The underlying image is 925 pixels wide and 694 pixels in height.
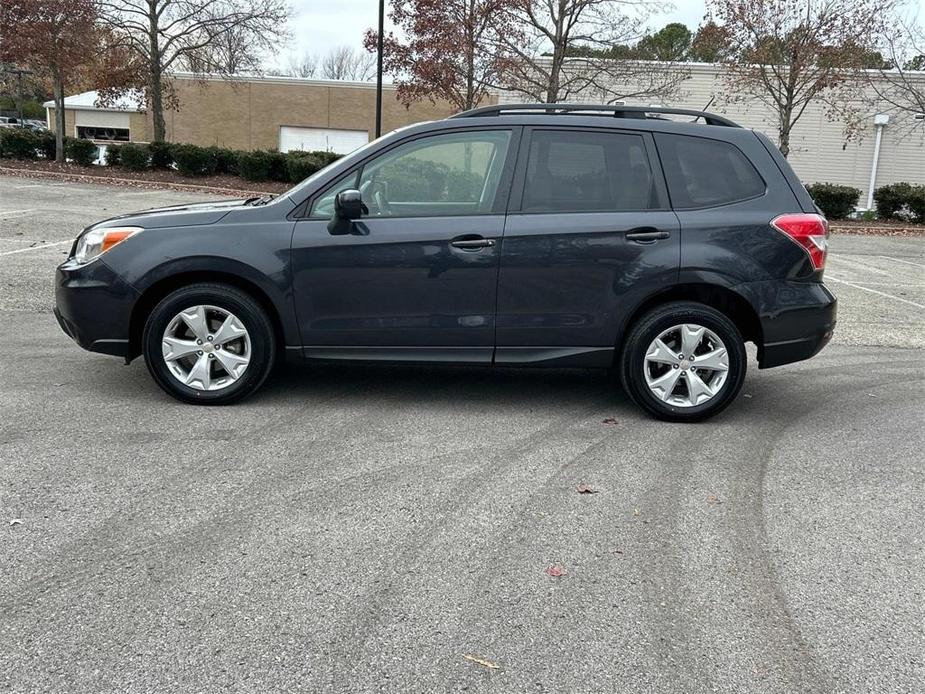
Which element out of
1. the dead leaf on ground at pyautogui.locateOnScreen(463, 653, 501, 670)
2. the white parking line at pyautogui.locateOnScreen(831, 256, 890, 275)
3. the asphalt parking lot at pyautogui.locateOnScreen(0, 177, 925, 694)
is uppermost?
the white parking line at pyautogui.locateOnScreen(831, 256, 890, 275)

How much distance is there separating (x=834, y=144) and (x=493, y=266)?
2957cm

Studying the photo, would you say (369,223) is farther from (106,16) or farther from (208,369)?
(106,16)

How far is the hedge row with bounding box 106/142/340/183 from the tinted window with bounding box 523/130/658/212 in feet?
63.2

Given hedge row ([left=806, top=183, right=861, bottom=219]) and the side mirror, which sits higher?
the side mirror

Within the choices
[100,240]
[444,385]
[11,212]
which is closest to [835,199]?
[11,212]

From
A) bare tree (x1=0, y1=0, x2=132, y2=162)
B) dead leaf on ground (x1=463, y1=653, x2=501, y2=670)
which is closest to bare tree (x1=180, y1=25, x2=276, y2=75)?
bare tree (x1=0, y1=0, x2=132, y2=162)

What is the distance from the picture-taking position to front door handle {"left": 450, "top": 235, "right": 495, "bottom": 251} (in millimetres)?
5238

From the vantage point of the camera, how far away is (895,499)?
4.32 meters

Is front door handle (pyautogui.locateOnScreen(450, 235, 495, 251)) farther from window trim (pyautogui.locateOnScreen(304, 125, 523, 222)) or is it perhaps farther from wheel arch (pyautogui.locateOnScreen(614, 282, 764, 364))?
wheel arch (pyautogui.locateOnScreen(614, 282, 764, 364))

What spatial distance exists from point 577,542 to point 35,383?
155 inches

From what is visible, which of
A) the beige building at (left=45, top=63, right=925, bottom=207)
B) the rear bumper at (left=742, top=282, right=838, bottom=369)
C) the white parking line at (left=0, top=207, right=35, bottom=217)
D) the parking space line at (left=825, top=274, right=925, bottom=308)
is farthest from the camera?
the beige building at (left=45, top=63, right=925, bottom=207)

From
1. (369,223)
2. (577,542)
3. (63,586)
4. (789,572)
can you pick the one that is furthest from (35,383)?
(789,572)

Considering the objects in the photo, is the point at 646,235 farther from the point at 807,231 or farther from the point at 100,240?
the point at 100,240

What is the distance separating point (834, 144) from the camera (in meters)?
30.9
